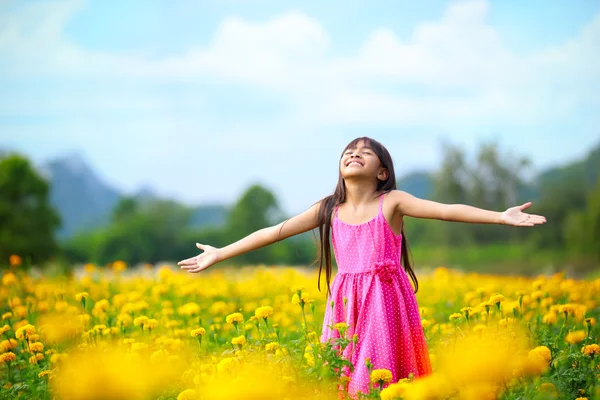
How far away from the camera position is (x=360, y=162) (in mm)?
3602

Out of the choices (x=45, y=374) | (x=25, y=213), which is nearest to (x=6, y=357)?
(x=45, y=374)

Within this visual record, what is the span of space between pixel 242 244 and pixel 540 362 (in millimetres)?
1874

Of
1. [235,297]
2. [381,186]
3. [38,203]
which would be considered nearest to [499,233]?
[38,203]

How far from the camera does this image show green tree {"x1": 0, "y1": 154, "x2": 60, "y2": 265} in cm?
2384

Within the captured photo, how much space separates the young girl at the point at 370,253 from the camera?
11.4ft

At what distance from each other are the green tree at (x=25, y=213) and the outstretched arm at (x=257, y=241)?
21.9 m

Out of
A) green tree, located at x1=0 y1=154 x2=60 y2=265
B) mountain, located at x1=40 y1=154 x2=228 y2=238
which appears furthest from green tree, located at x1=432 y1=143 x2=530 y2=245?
mountain, located at x1=40 y1=154 x2=228 y2=238

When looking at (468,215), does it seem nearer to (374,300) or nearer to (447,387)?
(374,300)

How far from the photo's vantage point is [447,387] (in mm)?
1896

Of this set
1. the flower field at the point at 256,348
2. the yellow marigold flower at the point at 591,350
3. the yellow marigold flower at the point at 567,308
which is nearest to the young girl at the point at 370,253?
the flower field at the point at 256,348

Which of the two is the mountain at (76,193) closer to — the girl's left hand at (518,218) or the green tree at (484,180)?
the green tree at (484,180)

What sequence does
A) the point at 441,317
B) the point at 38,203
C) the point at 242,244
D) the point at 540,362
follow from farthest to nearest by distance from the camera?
1. the point at 38,203
2. the point at 441,317
3. the point at 242,244
4. the point at 540,362

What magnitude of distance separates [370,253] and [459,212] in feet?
1.88

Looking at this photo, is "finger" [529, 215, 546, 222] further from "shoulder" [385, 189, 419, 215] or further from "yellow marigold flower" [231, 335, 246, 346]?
"yellow marigold flower" [231, 335, 246, 346]
